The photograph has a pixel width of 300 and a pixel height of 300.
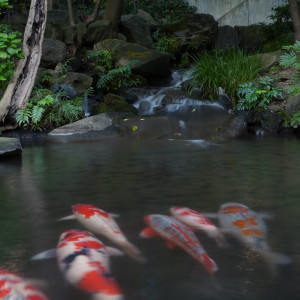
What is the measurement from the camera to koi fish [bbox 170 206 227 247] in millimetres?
3491

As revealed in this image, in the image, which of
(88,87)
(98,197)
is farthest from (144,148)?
(88,87)

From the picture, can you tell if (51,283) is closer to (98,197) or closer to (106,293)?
(106,293)

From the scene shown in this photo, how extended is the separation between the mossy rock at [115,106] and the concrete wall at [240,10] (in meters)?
11.8

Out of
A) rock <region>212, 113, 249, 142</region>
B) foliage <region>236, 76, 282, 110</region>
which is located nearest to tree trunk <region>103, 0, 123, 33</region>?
foliage <region>236, 76, 282, 110</region>

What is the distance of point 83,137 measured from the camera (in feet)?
33.5

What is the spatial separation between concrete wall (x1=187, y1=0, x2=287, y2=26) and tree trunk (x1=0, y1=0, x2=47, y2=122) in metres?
13.8

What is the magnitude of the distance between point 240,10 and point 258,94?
11.7m

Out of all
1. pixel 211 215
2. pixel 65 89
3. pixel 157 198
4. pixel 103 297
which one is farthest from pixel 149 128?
pixel 103 297

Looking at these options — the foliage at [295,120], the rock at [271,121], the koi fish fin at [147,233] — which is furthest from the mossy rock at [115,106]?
the koi fish fin at [147,233]

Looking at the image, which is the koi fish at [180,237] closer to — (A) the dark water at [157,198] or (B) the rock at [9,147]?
(A) the dark water at [157,198]

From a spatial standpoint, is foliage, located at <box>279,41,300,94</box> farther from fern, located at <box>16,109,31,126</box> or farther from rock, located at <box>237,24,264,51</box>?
rock, located at <box>237,24,264,51</box>

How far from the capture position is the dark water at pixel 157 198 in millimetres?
2748

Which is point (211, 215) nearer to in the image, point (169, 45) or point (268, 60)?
point (268, 60)

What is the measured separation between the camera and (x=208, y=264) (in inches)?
118
